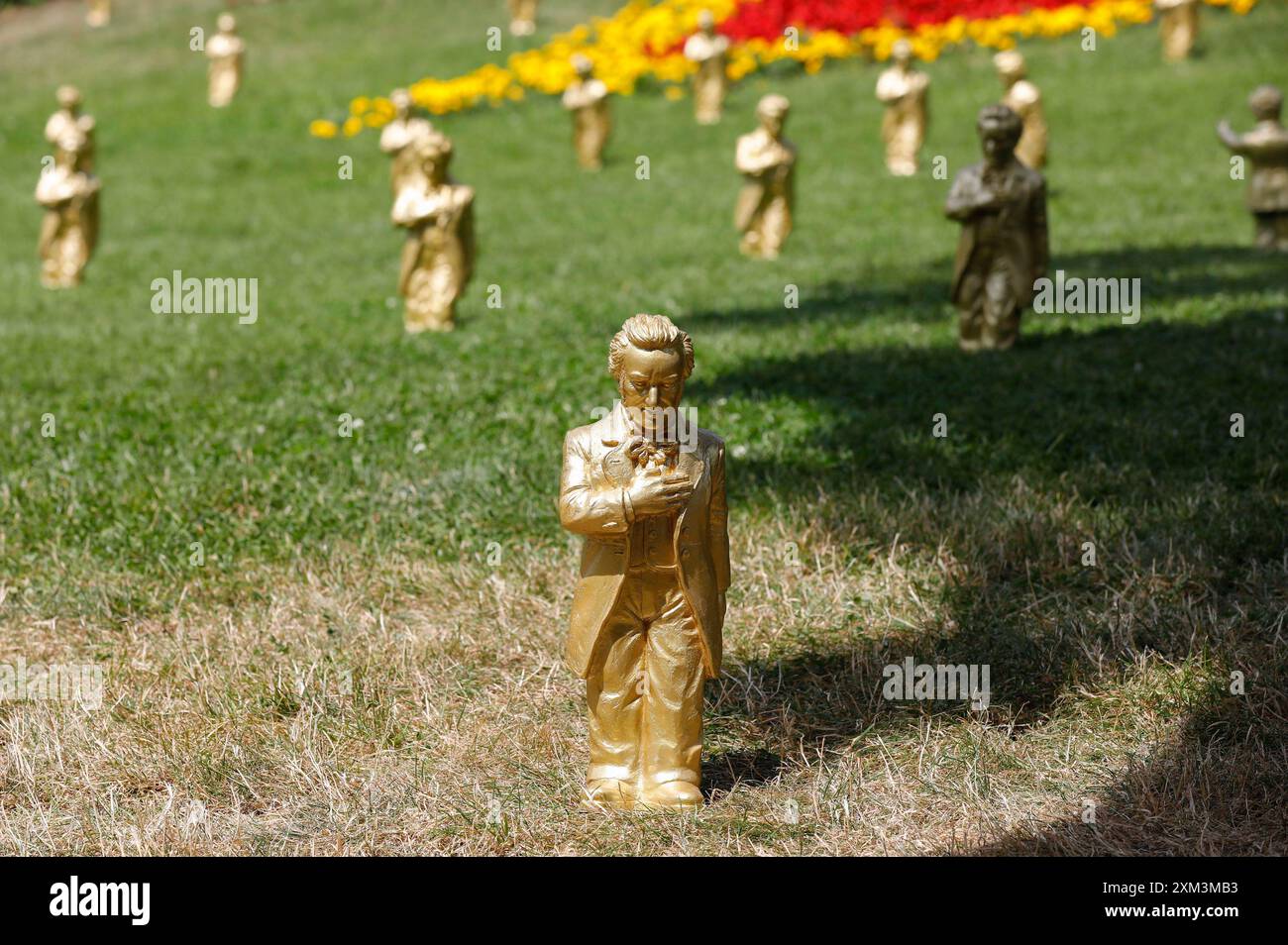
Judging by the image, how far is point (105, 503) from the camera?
7648 mm

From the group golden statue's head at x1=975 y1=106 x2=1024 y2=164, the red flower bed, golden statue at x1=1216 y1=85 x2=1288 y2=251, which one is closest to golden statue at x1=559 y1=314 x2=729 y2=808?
golden statue's head at x1=975 y1=106 x2=1024 y2=164

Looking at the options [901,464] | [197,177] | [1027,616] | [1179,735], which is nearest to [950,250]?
[901,464]

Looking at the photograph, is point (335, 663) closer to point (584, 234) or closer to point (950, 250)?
point (950, 250)

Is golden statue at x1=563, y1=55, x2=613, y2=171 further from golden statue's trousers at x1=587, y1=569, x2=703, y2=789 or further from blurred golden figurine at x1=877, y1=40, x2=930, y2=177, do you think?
golden statue's trousers at x1=587, y1=569, x2=703, y2=789

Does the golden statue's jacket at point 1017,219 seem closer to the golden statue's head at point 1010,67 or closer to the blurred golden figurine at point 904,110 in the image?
the golden statue's head at point 1010,67

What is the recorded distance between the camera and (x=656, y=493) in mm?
4281

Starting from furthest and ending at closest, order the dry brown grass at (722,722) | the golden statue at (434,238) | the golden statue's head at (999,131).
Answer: the golden statue at (434,238) → the golden statue's head at (999,131) → the dry brown grass at (722,722)

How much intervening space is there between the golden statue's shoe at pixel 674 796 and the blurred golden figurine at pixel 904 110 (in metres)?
15.9

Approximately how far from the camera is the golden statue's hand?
4.28 metres

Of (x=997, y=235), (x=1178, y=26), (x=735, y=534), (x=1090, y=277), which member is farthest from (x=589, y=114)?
(x=735, y=534)

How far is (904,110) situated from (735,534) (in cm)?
1408

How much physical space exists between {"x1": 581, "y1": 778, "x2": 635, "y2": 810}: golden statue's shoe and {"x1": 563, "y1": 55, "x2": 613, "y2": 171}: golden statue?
17844 mm

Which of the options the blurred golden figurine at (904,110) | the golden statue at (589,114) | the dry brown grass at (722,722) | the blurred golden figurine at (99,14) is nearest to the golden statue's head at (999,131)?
the dry brown grass at (722,722)

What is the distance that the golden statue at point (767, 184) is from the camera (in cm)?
1532
